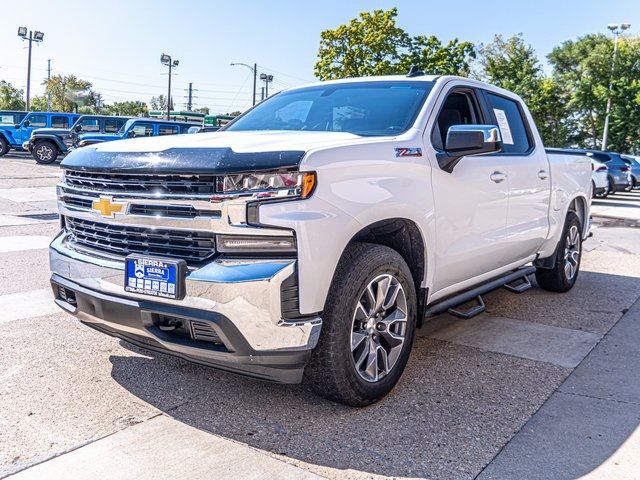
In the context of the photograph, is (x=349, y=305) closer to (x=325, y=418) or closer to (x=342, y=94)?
(x=325, y=418)

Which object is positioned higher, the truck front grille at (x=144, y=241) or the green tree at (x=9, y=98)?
the green tree at (x=9, y=98)

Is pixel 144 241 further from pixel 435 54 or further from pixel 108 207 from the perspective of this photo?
pixel 435 54

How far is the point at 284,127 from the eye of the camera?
4.24 meters

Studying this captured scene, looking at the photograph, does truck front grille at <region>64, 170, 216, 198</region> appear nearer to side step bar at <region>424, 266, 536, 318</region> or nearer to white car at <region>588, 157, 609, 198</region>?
side step bar at <region>424, 266, 536, 318</region>

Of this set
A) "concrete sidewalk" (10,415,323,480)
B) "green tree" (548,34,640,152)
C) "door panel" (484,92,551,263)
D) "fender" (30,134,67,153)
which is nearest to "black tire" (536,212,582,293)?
"door panel" (484,92,551,263)

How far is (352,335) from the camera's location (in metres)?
3.16

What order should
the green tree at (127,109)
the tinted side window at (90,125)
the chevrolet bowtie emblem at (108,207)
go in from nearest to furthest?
the chevrolet bowtie emblem at (108,207) → the tinted side window at (90,125) → the green tree at (127,109)

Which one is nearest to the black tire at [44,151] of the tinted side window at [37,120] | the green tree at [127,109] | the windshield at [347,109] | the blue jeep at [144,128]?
the blue jeep at [144,128]

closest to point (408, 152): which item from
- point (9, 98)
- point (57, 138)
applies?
point (57, 138)

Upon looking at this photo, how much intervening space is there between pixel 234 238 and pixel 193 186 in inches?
13.0

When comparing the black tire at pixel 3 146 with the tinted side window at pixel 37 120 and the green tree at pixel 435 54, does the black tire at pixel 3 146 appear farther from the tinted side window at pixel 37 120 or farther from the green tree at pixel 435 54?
the green tree at pixel 435 54

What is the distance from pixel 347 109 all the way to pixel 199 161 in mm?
1657

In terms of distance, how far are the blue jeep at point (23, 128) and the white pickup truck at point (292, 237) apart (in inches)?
918

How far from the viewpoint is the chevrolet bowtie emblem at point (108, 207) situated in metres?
3.11
